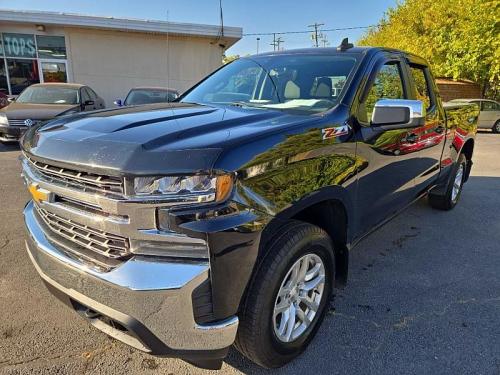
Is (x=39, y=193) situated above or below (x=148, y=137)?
below

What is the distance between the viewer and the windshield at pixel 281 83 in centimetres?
289

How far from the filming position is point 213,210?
1.72 metres

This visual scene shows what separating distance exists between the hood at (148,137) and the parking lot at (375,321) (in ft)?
4.06

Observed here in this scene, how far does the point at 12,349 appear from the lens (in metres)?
2.45

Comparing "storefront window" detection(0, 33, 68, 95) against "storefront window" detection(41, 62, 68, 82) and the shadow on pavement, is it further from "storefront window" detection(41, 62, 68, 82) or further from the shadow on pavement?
the shadow on pavement

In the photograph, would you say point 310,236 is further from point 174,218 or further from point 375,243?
point 375,243

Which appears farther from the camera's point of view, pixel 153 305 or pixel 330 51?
pixel 330 51

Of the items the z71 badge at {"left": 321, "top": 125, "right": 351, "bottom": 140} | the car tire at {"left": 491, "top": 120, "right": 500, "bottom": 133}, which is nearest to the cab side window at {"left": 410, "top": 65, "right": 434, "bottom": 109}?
the z71 badge at {"left": 321, "top": 125, "right": 351, "bottom": 140}

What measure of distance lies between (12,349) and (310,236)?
6.43ft

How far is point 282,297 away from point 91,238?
1.08 meters

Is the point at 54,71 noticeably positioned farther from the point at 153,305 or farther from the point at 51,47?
the point at 153,305

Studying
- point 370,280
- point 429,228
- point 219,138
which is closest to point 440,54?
point 429,228

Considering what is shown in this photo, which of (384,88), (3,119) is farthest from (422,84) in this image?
(3,119)

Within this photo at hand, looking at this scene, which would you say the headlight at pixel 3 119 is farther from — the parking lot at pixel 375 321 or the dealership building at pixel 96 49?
the dealership building at pixel 96 49
